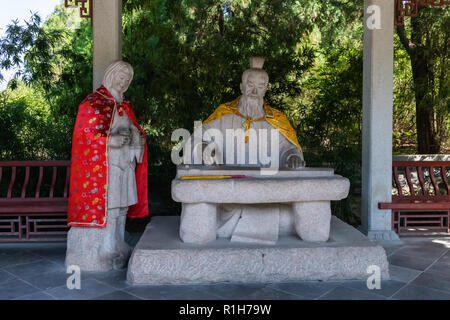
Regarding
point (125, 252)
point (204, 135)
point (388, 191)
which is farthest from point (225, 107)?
point (388, 191)

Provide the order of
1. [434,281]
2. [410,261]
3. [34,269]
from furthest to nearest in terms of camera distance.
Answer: [410,261]
[34,269]
[434,281]

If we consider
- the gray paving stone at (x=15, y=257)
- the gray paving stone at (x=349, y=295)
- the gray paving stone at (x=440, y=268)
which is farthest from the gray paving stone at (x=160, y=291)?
the gray paving stone at (x=440, y=268)

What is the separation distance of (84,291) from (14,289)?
1.96 feet

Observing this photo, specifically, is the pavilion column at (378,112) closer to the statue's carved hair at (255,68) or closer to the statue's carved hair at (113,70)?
the statue's carved hair at (255,68)

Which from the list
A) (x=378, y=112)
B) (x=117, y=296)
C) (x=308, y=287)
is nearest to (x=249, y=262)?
(x=308, y=287)

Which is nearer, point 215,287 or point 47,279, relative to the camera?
point 215,287

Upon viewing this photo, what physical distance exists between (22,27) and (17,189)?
2.90 metres

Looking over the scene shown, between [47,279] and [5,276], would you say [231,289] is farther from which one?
[5,276]

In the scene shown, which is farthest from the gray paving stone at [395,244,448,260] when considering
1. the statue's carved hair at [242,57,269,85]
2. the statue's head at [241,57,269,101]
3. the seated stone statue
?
the statue's carved hair at [242,57,269,85]

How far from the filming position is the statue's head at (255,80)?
14.5 ft

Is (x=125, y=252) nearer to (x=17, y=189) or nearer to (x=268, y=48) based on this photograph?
(x=17, y=189)

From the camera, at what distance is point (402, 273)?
3.83m

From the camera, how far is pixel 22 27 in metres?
7.19

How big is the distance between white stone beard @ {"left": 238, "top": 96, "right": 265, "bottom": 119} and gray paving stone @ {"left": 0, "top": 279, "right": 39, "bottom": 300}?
2.67 meters
